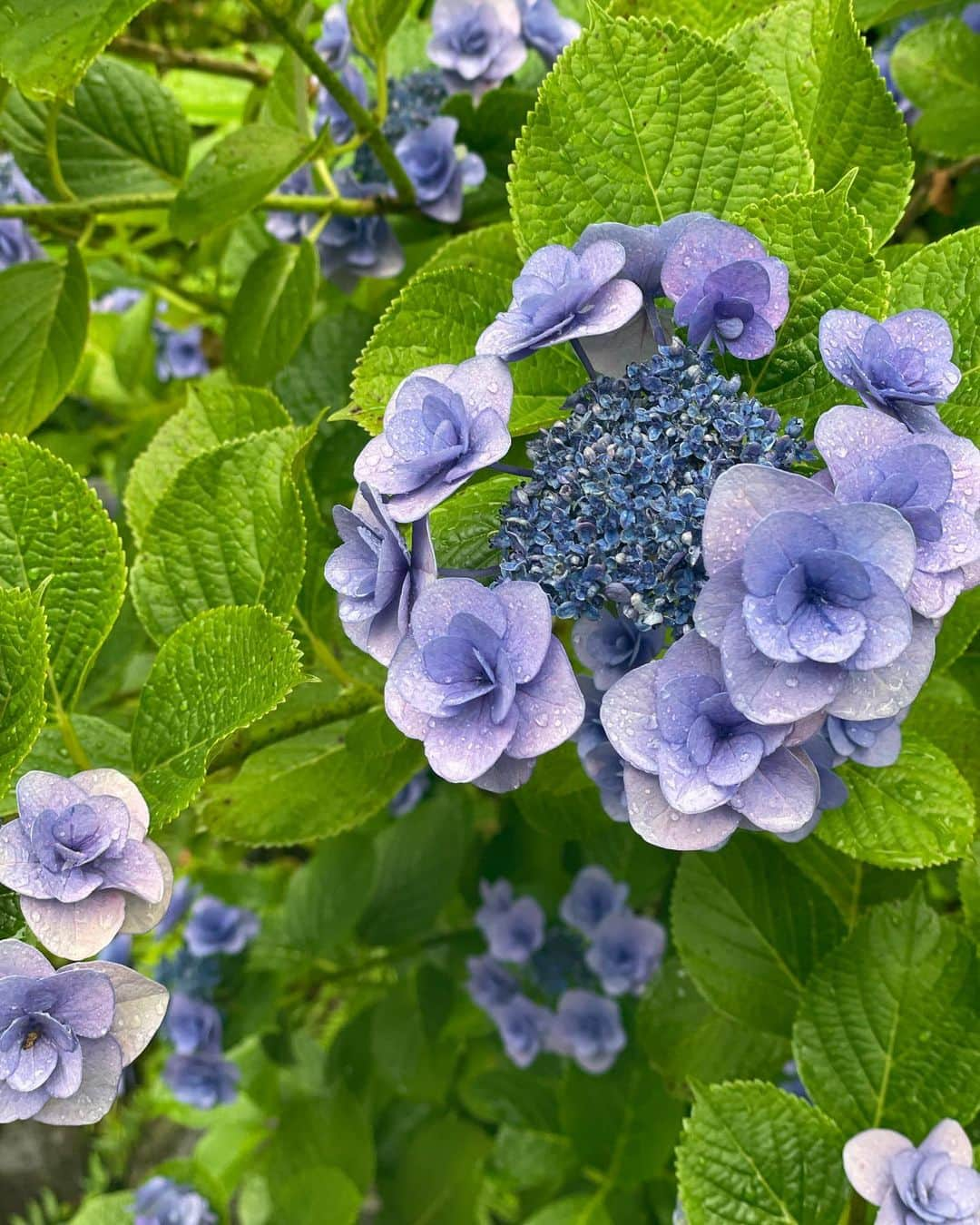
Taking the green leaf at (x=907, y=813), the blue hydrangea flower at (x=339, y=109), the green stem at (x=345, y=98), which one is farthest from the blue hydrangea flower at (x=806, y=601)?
the blue hydrangea flower at (x=339, y=109)

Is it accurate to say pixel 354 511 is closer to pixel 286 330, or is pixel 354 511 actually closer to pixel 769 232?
pixel 769 232

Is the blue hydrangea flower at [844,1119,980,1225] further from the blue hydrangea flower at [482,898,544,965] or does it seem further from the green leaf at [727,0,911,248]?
the blue hydrangea flower at [482,898,544,965]

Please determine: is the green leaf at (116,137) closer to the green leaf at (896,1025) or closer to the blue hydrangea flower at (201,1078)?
the green leaf at (896,1025)

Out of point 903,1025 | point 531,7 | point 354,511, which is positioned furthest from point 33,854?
point 531,7

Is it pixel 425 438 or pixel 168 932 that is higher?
pixel 425 438

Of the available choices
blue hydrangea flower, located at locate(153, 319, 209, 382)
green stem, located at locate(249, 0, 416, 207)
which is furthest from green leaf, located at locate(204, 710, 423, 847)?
blue hydrangea flower, located at locate(153, 319, 209, 382)

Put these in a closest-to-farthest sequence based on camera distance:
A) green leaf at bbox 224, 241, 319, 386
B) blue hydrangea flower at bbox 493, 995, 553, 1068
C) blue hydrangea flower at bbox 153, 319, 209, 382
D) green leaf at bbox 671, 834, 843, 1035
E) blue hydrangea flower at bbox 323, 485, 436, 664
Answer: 1. blue hydrangea flower at bbox 323, 485, 436, 664
2. green leaf at bbox 671, 834, 843, 1035
3. green leaf at bbox 224, 241, 319, 386
4. blue hydrangea flower at bbox 493, 995, 553, 1068
5. blue hydrangea flower at bbox 153, 319, 209, 382

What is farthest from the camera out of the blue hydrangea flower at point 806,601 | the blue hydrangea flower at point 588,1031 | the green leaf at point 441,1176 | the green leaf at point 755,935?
the green leaf at point 441,1176
